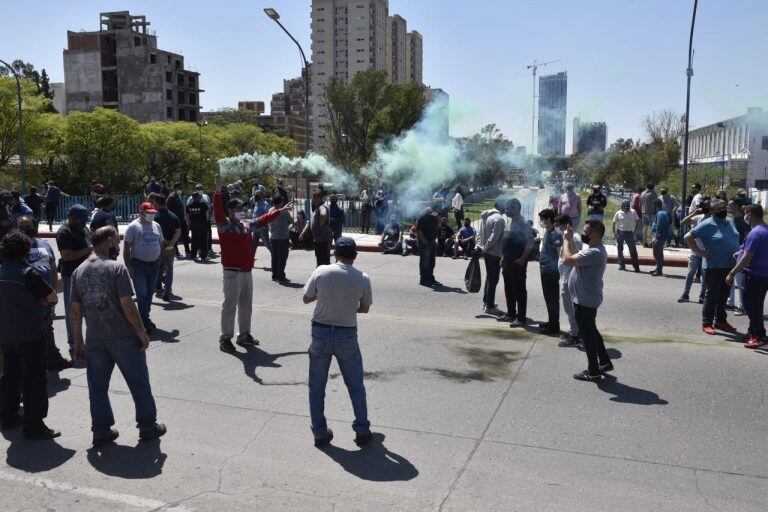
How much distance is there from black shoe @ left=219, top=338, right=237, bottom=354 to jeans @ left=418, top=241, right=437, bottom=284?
205 inches

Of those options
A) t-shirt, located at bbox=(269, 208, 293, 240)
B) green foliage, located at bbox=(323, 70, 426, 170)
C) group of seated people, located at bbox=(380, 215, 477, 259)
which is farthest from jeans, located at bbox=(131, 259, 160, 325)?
green foliage, located at bbox=(323, 70, 426, 170)

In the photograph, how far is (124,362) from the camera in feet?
16.3

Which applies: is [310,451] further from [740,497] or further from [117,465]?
[740,497]

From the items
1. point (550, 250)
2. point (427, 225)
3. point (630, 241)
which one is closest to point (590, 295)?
point (550, 250)

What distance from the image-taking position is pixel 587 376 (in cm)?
660

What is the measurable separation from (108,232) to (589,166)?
4892 cm

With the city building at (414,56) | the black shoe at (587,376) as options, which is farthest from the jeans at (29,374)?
the city building at (414,56)

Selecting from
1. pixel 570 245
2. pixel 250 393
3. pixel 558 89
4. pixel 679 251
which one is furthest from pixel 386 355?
pixel 558 89

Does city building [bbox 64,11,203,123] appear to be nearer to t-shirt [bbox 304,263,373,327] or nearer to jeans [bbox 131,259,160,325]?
jeans [bbox 131,259,160,325]

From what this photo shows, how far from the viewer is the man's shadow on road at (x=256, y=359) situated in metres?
6.95

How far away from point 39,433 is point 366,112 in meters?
33.6

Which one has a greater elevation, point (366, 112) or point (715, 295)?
point (366, 112)

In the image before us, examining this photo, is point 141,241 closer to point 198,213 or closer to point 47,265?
point 47,265

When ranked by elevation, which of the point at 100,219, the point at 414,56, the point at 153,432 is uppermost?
the point at 414,56
